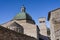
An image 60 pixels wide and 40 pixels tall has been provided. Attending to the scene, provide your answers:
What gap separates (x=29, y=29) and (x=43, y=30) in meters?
7.83

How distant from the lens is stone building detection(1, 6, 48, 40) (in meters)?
24.0

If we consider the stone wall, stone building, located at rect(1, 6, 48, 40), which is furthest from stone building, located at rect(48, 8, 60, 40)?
stone building, located at rect(1, 6, 48, 40)

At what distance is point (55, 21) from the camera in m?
16.3

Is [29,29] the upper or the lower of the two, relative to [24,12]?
lower

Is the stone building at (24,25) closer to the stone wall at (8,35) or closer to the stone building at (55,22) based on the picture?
the stone building at (55,22)

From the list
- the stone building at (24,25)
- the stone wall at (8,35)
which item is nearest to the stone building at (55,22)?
the stone wall at (8,35)

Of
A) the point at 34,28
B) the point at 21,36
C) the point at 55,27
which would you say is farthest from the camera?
the point at 34,28

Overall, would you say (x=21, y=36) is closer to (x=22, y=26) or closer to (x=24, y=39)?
(x=24, y=39)

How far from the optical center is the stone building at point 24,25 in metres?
24.0

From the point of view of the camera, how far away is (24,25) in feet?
83.5

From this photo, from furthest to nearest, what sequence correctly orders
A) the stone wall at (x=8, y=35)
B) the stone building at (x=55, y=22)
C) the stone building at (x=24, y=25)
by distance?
1. the stone building at (x=24, y=25)
2. the stone building at (x=55, y=22)
3. the stone wall at (x=8, y=35)

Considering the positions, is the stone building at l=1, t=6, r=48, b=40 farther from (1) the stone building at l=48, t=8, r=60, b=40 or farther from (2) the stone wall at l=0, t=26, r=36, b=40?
(2) the stone wall at l=0, t=26, r=36, b=40

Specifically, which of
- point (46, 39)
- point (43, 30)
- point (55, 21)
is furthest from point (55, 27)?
point (43, 30)

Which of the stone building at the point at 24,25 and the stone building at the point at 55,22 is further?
the stone building at the point at 24,25
